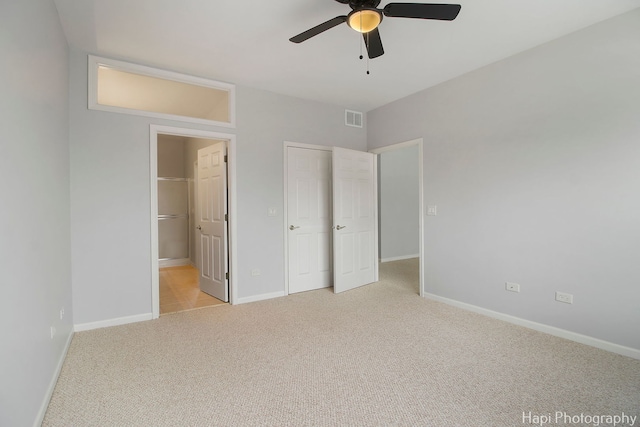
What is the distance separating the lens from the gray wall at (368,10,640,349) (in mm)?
2457

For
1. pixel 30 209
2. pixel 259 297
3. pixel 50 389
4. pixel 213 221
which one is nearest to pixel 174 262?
pixel 213 221

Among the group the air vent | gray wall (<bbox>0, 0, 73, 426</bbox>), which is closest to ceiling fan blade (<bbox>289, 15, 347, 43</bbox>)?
gray wall (<bbox>0, 0, 73, 426</bbox>)

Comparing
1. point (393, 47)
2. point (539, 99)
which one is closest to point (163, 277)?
point (393, 47)

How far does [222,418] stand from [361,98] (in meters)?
4.06

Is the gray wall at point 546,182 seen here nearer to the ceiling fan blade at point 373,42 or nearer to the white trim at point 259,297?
the ceiling fan blade at point 373,42

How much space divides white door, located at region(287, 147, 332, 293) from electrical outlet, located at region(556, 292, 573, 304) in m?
2.77

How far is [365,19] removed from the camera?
78.6 inches

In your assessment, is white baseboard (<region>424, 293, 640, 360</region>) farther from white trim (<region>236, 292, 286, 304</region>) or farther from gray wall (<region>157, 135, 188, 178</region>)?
gray wall (<region>157, 135, 188, 178</region>)

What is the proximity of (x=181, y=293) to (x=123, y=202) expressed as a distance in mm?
1751

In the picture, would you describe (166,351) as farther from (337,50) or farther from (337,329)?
(337,50)

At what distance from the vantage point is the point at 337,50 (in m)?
2.99

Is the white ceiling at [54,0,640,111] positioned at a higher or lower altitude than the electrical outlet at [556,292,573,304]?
higher

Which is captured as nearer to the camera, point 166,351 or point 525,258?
point 166,351

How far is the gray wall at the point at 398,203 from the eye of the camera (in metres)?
6.62
